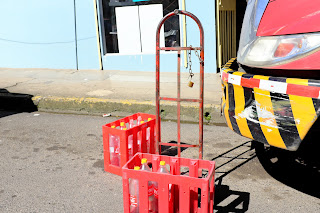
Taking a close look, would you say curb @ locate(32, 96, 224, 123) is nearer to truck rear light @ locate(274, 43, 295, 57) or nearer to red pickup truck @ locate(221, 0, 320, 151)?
red pickup truck @ locate(221, 0, 320, 151)

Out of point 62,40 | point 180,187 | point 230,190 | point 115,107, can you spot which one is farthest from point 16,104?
point 180,187

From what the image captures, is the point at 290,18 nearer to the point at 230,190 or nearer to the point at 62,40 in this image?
the point at 230,190

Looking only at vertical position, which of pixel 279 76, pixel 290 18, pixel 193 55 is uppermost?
pixel 290 18

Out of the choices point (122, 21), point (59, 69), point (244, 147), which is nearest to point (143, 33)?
point (122, 21)

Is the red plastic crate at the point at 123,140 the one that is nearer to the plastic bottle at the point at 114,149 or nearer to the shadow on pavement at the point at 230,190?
the plastic bottle at the point at 114,149

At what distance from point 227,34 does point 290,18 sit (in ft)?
22.0

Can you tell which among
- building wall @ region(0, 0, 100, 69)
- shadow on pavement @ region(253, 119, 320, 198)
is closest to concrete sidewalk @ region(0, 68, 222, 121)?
building wall @ region(0, 0, 100, 69)

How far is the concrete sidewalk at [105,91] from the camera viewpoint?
5828 millimetres

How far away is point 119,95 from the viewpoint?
639cm

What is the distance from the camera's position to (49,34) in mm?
9445

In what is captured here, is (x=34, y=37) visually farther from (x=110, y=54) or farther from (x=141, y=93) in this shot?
(x=141, y=93)

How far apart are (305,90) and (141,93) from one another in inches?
180

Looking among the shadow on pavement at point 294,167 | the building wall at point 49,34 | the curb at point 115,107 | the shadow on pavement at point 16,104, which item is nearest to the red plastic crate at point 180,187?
the shadow on pavement at point 294,167

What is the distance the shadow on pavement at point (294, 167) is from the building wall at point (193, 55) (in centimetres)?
453
